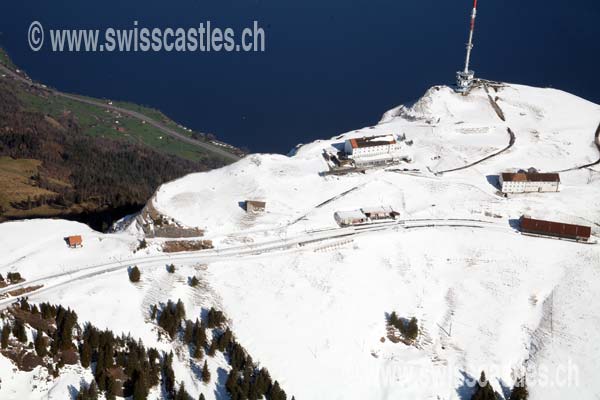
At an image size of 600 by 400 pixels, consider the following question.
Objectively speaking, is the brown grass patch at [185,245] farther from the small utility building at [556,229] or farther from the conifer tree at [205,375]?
the small utility building at [556,229]

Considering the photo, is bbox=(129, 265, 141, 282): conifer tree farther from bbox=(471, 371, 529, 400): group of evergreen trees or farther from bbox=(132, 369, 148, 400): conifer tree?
bbox=(471, 371, 529, 400): group of evergreen trees

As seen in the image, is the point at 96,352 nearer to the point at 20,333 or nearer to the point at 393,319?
the point at 20,333

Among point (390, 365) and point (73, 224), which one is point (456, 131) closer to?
point (390, 365)

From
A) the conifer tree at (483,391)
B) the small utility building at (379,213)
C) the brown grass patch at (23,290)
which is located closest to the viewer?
the conifer tree at (483,391)

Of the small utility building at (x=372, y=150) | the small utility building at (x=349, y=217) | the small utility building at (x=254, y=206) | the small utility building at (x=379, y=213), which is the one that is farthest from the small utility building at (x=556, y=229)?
the small utility building at (x=254, y=206)

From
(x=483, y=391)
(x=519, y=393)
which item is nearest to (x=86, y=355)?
(x=483, y=391)

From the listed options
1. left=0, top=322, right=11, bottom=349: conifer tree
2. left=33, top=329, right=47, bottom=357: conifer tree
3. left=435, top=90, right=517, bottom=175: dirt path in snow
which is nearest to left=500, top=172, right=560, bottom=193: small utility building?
left=435, top=90, right=517, bottom=175: dirt path in snow
